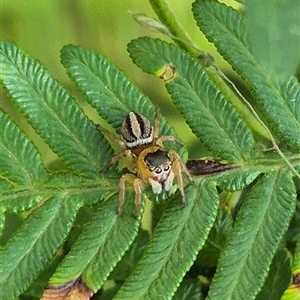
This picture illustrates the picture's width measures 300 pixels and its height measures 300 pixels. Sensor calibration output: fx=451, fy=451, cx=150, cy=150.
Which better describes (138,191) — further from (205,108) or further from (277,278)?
(277,278)

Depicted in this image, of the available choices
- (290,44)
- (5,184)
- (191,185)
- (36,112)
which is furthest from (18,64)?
(290,44)

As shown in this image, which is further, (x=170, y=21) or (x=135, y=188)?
(x=170, y=21)

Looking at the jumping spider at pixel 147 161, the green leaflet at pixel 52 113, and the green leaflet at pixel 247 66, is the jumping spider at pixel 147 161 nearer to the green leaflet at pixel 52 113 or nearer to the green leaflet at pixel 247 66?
the green leaflet at pixel 52 113

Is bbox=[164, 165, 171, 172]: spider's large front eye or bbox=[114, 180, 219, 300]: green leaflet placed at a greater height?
bbox=[164, 165, 171, 172]: spider's large front eye

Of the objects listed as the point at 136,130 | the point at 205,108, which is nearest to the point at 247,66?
the point at 205,108

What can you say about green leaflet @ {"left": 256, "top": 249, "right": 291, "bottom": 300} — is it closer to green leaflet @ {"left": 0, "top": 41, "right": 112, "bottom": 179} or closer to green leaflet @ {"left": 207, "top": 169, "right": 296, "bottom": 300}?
green leaflet @ {"left": 207, "top": 169, "right": 296, "bottom": 300}

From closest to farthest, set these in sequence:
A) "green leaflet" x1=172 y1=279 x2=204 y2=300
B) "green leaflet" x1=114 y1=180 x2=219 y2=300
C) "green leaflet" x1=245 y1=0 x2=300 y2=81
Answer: "green leaflet" x1=245 y1=0 x2=300 y2=81 → "green leaflet" x1=114 y1=180 x2=219 y2=300 → "green leaflet" x1=172 y1=279 x2=204 y2=300

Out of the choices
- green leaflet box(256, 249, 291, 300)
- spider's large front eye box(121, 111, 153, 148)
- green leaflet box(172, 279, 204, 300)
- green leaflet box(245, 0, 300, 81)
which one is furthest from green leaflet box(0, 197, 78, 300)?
green leaflet box(245, 0, 300, 81)
